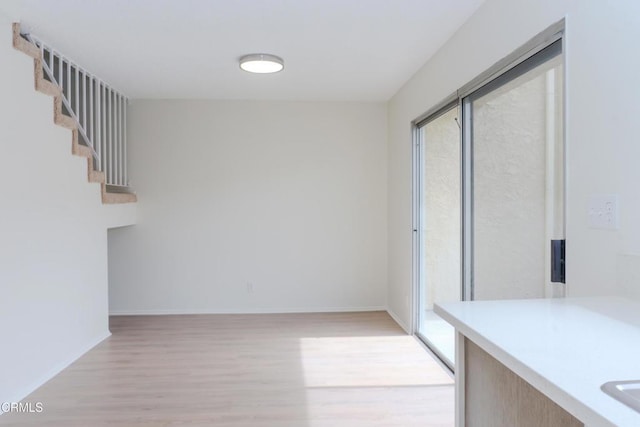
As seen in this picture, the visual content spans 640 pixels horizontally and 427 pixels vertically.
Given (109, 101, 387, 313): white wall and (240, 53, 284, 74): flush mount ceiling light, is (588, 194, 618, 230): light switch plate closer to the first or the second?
(240, 53, 284, 74): flush mount ceiling light

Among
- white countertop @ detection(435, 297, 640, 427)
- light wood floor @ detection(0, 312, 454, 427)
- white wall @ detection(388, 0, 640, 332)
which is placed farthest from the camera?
light wood floor @ detection(0, 312, 454, 427)

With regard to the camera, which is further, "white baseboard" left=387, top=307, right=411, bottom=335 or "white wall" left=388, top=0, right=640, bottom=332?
"white baseboard" left=387, top=307, right=411, bottom=335

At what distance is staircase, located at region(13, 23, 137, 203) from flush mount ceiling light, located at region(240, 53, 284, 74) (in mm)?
1418

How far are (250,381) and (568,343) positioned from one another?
2.36 m

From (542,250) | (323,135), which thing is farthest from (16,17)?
(542,250)

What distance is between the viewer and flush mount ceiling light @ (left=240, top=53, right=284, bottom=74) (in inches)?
129

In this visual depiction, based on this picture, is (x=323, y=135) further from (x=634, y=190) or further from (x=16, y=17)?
(x=634, y=190)

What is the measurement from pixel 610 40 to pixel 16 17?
323cm

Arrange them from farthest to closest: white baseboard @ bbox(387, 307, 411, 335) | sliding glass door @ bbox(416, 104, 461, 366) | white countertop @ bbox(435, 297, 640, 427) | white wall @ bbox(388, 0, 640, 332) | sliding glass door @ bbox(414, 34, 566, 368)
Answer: white baseboard @ bbox(387, 307, 411, 335), sliding glass door @ bbox(416, 104, 461, 366), sliding glass door @ bbox(414, 34, 566, 368), white wall @ bbox(388, 0, 640, 332), white countertop @ bbox(435, 297, 640, 427)

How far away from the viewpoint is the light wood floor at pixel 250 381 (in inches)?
94.1

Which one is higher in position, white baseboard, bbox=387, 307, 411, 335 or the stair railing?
the stair railing

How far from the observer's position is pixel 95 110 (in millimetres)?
3971

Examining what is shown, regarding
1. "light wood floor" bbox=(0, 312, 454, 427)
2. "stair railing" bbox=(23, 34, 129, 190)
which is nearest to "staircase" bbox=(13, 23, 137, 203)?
"stair railing" bbox=(23, 34, 129, 190)

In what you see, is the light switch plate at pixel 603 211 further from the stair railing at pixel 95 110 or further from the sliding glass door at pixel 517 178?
the stair railing at pixel 95 110
